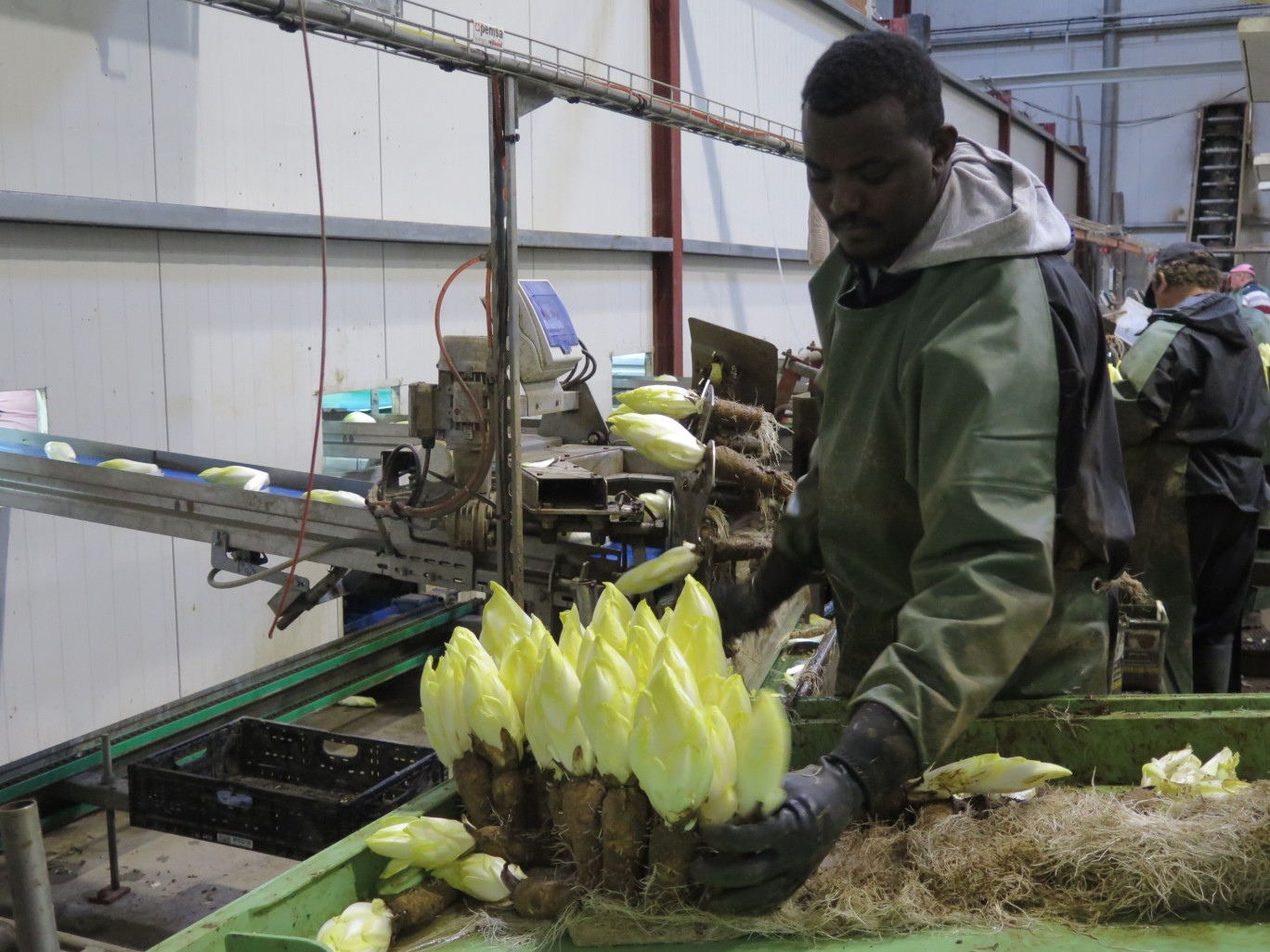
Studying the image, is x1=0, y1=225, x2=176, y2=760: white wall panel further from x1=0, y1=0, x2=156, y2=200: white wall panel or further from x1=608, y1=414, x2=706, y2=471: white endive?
x1=608, y1=414, x2=706, y2=471: white endive

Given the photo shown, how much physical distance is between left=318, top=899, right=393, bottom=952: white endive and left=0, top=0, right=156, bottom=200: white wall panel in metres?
3.08

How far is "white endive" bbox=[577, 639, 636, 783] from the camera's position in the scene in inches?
45.7

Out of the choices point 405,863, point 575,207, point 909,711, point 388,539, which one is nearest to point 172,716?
point 388,539

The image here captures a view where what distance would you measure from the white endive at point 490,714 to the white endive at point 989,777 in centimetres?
49

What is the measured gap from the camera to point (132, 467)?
10.1 feet

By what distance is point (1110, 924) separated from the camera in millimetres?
1164

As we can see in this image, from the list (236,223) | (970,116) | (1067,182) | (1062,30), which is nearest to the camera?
(236,223)

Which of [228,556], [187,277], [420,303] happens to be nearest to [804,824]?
[228,556]

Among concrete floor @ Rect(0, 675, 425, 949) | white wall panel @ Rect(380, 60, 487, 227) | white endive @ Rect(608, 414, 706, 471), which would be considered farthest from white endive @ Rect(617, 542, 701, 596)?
white wall panel @ Rect(380, 60, 487, 227)

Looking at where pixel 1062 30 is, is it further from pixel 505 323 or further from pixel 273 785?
pixel 273 785

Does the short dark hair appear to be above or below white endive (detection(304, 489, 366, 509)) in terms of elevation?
above

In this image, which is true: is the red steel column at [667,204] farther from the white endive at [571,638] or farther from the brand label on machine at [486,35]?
the white endive at [571,638]

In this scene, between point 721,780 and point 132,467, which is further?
point 132,467

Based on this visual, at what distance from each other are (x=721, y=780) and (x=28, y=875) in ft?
3.33
